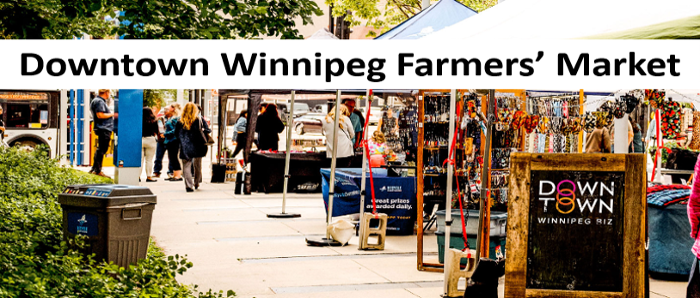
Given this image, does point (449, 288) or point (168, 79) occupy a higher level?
point (168, 79)

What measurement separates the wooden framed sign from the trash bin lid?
3.07m

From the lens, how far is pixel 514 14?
6.59 metres

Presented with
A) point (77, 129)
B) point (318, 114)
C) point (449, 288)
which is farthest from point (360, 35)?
point (449, 288)

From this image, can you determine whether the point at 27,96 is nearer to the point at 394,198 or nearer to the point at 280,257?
the point at 394,198

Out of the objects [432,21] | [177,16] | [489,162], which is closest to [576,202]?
[489,162]

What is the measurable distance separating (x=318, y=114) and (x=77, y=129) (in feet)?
61.6

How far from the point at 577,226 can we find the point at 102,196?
11.9 ft

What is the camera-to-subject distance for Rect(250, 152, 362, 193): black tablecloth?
16.3 m

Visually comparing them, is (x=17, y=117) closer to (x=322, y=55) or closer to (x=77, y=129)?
(x=77, y=129)

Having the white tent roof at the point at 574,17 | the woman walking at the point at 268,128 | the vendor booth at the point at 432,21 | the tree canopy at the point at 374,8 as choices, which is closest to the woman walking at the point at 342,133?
the woman walking at the point at 268,128

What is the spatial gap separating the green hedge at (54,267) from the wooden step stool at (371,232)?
8.18ft

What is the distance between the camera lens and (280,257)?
9258 millimetres

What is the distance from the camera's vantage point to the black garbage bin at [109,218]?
653 centimetres

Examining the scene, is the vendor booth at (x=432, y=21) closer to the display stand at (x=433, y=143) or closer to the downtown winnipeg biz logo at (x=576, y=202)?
the display stand at (x=433, y=143)
